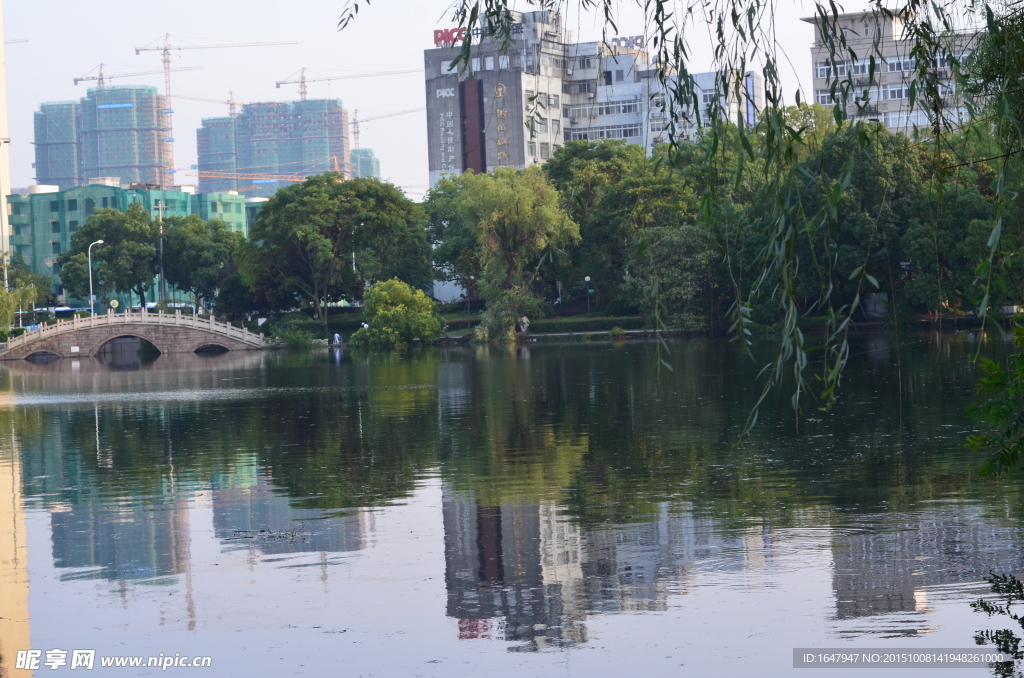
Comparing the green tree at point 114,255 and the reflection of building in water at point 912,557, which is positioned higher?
the green tree at point 114,255

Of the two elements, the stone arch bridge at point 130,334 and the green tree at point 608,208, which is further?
the stone arch bridge at point 130,334

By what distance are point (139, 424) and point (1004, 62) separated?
993 inches

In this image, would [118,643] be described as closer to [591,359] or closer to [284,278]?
[591,359]

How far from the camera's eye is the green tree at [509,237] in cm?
6706

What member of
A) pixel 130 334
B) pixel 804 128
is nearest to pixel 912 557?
pixel 804 128

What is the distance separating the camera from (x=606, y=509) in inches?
554

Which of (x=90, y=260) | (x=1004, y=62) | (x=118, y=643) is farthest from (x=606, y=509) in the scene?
(x=90, y=260)

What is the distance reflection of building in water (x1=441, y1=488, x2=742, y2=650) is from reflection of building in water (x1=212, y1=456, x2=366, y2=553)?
3.79 feet

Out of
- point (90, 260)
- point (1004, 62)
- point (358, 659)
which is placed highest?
point (90, 260)

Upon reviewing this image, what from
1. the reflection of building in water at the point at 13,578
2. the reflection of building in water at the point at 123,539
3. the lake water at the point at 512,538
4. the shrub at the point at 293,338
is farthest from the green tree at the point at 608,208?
the reflection of building in water at the point at 123,539

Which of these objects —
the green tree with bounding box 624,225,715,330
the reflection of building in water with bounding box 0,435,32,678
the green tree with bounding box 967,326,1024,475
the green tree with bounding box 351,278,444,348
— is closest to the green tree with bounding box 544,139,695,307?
the green tree with bounding box 624,225,715,330

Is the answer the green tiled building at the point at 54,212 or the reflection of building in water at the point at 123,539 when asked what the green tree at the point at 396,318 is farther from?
the green tiled building at the point at 54,212

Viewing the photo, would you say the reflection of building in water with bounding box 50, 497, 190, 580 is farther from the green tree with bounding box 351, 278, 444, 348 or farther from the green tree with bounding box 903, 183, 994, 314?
the green tree with bounding box 351, 278, 444, 348

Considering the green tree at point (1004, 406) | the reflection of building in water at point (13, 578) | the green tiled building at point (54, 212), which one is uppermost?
the green tiled building at point (54, 212)
